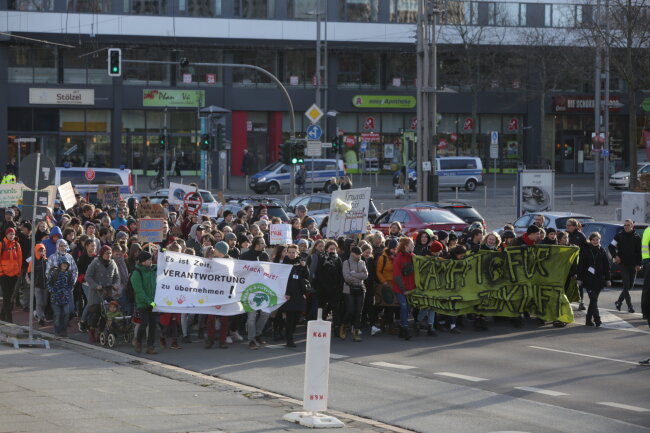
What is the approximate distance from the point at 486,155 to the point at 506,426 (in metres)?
63.1

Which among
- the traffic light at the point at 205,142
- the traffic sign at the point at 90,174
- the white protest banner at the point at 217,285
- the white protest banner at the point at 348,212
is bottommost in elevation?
the white protest banner at the point at 217,285

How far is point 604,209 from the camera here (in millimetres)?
47281

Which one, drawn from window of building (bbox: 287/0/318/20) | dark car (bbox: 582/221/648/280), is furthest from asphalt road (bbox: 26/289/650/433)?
window of building (bbox: 287/0/318/20)

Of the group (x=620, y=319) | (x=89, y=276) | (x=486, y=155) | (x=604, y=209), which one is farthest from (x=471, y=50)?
(x=89, y=276)

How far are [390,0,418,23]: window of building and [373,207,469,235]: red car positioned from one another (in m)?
41.3

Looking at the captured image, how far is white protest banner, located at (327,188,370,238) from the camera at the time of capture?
22484mm

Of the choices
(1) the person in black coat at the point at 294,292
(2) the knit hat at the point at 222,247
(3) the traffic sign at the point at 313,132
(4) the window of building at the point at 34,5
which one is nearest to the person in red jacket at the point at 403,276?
(1) the person in black coat at the point at 294,292

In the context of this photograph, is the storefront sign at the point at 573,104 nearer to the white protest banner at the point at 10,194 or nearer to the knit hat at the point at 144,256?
the white protest banner at the point at 10,194

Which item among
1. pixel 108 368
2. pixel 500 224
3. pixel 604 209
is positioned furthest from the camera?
pixel 604 209

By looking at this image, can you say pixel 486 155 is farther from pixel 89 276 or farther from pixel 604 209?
pixel 89 276

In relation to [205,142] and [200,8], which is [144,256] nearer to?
[205,142]

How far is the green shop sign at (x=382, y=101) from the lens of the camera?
7100 cm

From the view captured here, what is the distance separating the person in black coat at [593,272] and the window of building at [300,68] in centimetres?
5092

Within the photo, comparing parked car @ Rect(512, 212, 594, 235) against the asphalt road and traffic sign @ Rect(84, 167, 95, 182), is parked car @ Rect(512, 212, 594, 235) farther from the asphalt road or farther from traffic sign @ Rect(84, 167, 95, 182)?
traffic sign @ Rect(84, 167, 95, 182)
